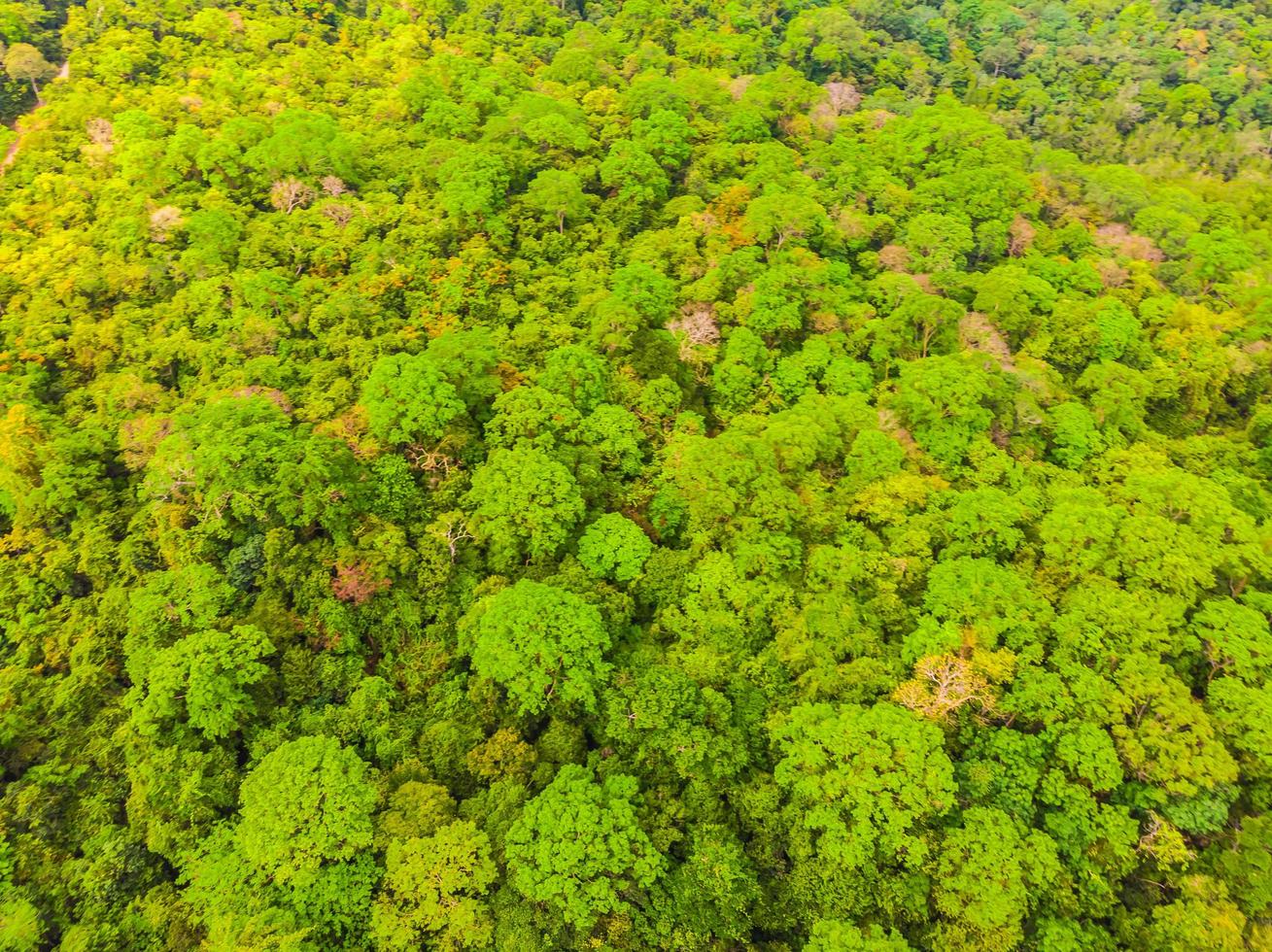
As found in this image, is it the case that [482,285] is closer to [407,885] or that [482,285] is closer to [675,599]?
[675,599]

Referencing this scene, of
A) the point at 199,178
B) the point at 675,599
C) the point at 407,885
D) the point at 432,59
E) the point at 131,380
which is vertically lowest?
the point at 407,885

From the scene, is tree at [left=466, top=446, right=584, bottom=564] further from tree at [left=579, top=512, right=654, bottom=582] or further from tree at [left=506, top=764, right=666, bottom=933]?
tree at [left=506, top=764, right=666, bottom=933]

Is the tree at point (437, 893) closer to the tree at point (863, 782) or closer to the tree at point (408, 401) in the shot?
the tree at point (863, 782)

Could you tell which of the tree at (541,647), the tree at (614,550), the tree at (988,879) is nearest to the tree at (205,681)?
the tree at (541,647)

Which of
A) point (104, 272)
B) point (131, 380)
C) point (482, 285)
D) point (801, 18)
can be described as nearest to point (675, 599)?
point (482, 285)

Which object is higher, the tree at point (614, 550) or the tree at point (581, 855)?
the tree at point (614, 550)
